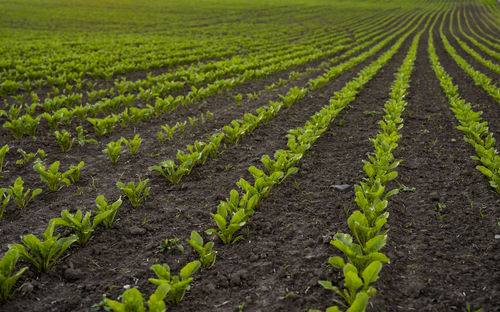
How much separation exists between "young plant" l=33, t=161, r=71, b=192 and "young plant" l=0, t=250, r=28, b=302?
1.77 m

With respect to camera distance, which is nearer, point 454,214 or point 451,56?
point 454,214

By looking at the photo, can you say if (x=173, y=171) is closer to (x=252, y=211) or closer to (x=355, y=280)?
(x=252, y=211)

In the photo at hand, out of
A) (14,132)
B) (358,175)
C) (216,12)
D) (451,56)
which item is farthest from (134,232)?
(216,12)

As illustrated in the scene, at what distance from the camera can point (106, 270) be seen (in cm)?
320

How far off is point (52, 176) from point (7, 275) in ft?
6.23

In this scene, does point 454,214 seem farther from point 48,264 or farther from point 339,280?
point 48,264

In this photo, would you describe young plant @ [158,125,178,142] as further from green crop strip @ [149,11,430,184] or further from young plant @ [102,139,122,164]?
young plant @ [102,139,122,164]

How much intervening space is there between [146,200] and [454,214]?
3968 mm

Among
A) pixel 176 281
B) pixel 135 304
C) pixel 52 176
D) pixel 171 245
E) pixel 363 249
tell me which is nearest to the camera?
pixel 135 304

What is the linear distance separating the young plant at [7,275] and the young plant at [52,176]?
5.82 ft

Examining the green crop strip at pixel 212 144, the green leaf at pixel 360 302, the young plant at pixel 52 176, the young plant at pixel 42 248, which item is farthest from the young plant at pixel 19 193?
the green leaf at pixel 360 302

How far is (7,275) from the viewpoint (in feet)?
9.03

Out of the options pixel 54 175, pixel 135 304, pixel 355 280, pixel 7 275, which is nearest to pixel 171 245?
pixel 135 304

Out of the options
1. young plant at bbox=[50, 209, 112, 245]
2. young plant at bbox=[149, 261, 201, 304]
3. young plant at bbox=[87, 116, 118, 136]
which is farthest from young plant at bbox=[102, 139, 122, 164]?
young plant at bbox=[149, 261, 201, 304]
